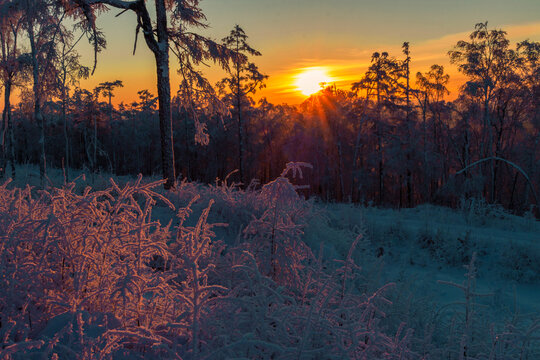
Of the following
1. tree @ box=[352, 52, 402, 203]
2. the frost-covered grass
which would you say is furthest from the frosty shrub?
tree @ box=[352, 52, 402, 203]

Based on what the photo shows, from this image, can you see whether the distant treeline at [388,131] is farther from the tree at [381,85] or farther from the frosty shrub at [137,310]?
the frosty shrub at [137,310]

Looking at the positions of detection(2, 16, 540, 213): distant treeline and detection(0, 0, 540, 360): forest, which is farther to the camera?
detection(2, 16, 540, 213): distant treeline

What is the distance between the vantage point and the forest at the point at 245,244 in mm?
1640

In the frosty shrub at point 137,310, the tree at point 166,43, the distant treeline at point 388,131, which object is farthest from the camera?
the distant treeline at point 388,131

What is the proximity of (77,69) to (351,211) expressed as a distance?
20.0 meters

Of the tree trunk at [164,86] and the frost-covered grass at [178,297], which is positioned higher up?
the tree trunk at [164,86]

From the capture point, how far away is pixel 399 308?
3.95 metres

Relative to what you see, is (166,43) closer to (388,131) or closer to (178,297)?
(178,297)

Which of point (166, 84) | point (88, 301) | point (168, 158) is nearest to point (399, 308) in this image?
point (88, 301)

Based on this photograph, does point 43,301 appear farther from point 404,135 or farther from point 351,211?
point 404,135

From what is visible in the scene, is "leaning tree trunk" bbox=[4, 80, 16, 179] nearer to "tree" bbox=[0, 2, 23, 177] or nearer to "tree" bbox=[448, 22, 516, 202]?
"tree" bbox=[0, 2, 23, 177]

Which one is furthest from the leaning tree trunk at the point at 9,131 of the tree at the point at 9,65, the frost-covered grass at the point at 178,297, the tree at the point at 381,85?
the tree at the point at 381,85

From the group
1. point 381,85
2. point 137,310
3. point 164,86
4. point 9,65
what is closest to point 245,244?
point 137,310

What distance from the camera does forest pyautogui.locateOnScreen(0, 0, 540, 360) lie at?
164 cm
